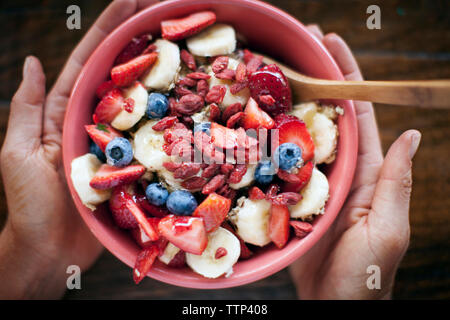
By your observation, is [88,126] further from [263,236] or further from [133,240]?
[263,236]

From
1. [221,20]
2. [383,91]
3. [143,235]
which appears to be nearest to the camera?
[383,91]

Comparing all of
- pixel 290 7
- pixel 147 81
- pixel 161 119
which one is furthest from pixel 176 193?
pixel 290 7

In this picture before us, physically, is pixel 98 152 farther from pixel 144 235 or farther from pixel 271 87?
pixel 271 87

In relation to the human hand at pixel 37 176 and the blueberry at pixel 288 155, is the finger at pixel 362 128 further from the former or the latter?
the human hand at pixel 37 176

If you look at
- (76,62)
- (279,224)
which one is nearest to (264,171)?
(279,224)

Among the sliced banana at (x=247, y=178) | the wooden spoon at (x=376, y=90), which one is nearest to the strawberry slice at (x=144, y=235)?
the sliced banana at (x=247, y=178)

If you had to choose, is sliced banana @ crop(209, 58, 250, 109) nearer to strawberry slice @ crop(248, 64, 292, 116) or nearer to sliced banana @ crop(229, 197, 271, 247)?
strawberry slice @ crop(248, 64, 292, 116)

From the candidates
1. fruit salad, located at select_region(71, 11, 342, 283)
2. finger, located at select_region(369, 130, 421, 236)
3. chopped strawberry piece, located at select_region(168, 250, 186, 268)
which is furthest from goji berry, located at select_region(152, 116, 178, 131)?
finger, located at select_region(369, 130, 421, 236)
